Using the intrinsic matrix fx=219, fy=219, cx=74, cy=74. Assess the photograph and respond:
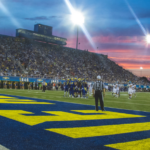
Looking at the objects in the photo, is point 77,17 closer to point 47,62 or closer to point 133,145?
point 47,62

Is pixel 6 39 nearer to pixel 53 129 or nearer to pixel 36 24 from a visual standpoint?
pixel 36 24

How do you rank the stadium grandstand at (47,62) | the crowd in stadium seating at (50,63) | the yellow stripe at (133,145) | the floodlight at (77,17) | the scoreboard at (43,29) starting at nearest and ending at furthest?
the yellow stripe at (133,145) < the crowd in stadium seating at (50,63) < the stadium grandstand at (47,62) < the floodlight at (77,17) < the scoreboard at (43,29)

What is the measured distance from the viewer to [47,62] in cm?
4591

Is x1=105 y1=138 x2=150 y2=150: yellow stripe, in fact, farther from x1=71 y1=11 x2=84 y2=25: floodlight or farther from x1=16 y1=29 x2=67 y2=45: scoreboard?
x1=16 y1=29 x2=67 y2=45: scoreboard

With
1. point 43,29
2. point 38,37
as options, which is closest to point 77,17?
point 38,37

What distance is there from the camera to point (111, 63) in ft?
214

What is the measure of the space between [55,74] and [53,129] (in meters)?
37.7

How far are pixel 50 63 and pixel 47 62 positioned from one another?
2.18 ft

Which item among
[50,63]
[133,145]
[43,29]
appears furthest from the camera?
[43,29]

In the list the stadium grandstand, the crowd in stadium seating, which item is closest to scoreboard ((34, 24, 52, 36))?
the stadium grandstand

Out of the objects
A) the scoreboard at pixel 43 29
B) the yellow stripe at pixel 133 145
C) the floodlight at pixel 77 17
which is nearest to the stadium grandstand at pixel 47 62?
the scoreboard at pixel 43 29

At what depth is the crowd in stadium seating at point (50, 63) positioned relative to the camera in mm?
38591

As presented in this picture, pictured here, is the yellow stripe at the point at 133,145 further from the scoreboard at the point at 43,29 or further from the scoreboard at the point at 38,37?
the scoreboard at the point at 43,29

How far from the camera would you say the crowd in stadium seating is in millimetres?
38591
